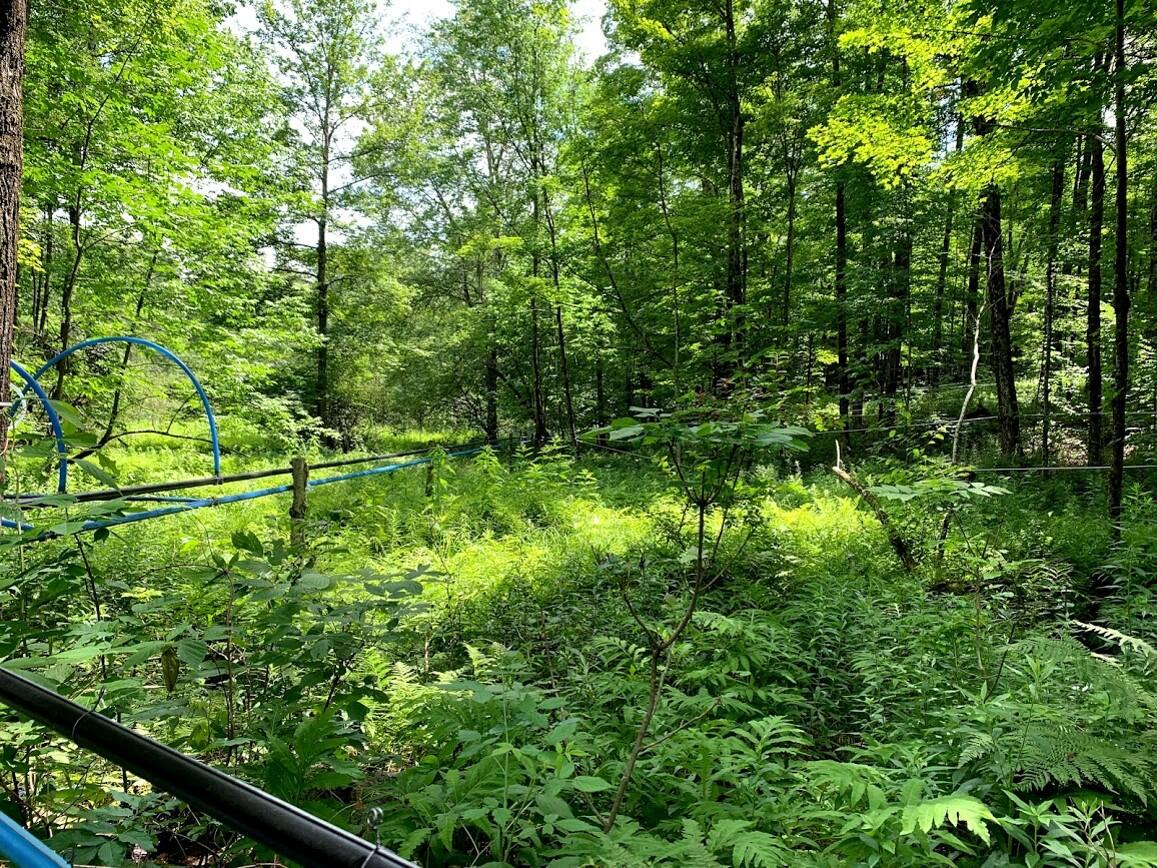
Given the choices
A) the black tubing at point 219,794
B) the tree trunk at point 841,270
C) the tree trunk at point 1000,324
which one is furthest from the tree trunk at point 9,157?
the tree trunk at point 841,270

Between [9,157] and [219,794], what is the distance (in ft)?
12.3

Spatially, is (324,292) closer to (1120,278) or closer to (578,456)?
(578,456)

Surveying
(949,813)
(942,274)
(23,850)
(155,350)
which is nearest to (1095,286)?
(942,274)

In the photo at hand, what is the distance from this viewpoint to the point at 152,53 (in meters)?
7.35

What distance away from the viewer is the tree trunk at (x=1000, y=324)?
763 centimetres

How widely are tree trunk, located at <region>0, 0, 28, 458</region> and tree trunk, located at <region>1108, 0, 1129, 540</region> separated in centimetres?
648

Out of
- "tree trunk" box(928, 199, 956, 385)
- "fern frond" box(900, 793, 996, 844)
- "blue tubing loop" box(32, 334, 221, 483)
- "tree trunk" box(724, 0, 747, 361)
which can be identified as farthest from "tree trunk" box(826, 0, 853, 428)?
"blue tubing loop" box(32, 334, 221, 483)

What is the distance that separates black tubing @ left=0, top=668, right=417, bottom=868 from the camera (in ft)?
2.04

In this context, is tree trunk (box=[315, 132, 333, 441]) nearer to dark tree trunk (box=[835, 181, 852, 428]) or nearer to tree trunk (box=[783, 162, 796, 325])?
tree trunk (box=[783, 162, 796, 325])

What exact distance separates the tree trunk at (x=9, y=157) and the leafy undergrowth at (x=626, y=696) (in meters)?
1.16

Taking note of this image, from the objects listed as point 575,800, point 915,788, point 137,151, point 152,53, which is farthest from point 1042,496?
point 152,53

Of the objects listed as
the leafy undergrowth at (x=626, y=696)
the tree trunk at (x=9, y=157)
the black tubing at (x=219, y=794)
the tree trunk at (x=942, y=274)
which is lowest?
the leafy undergrowth at (x=626, y=696)

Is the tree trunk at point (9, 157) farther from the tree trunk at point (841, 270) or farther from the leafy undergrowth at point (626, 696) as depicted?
the tree trunk at point (841, 270)

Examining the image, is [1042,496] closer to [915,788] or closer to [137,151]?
[915,788]
